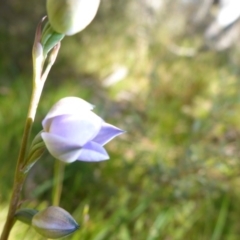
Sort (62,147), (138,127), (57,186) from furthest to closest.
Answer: (138,127) < (57,186) < (62,147)

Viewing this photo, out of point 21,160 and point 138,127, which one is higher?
point 138,127

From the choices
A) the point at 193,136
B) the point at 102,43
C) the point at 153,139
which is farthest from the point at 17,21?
the point at 193,136

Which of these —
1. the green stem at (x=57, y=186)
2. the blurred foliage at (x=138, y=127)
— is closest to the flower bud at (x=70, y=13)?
the blurred foliage at (x=138, y=127)

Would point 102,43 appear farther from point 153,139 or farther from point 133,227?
point 133,227

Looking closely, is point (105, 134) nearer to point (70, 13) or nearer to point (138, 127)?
point (70, 13)

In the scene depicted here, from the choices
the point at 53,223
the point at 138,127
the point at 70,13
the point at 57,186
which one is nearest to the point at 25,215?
the point at 53,223

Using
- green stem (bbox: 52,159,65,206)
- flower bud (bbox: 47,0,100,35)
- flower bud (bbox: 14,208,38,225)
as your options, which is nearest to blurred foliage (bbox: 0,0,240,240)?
green stem (bbox: 52,159,65,206)
